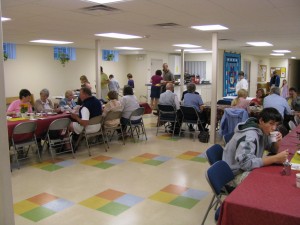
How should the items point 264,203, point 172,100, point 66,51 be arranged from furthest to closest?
1. point 66,51
2. point 172,100
3. point 264,203

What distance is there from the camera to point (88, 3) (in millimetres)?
3664

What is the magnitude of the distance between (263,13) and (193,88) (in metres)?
2.44

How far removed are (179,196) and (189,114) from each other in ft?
9.66

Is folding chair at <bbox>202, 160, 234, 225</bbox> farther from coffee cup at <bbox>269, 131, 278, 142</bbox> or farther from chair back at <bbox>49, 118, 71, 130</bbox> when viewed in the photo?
chair back at <bbox>49, 118, 71, 130</bbox>

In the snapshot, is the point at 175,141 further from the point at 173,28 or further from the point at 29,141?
the point at 29,141

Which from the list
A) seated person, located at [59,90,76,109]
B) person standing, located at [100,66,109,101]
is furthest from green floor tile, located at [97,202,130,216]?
person standing, located at [100,66,109,101]

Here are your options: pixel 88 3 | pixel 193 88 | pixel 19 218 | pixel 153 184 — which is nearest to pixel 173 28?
pixel 193 88

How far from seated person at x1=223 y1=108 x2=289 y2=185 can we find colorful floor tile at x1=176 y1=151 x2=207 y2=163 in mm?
2290

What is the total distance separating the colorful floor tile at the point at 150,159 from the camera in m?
4.87

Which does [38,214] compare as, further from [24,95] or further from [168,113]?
[168,113]

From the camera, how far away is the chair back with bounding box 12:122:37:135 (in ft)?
14.1

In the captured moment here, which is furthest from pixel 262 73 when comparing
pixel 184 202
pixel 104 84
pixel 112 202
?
pixel 112 202

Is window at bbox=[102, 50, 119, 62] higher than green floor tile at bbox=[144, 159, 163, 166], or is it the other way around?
window at bbox=[102, 50, 119, 62]

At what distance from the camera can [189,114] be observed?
20.7 ft
